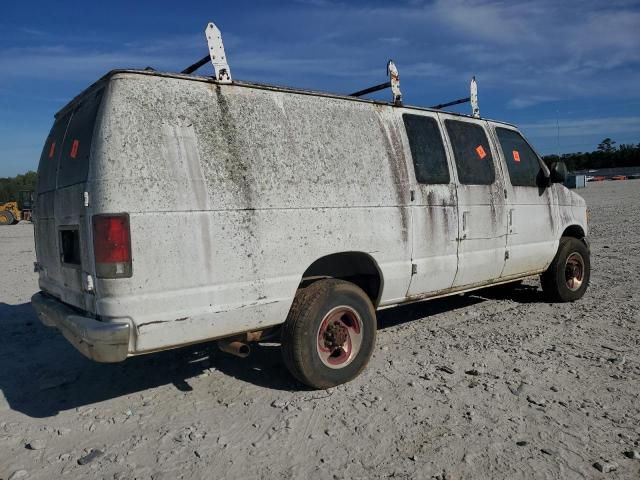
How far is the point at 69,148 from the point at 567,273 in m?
5.87

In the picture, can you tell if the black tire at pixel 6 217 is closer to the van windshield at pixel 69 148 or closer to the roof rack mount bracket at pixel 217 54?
the van windshield at pixel 69 148

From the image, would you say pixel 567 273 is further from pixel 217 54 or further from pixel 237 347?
pixel 217 54

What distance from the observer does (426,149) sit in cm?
484

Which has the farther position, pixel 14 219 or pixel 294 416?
pixel 14 219

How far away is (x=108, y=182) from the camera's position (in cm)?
315

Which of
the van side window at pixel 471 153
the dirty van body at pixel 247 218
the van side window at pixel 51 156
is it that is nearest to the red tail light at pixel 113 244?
the dirty van body at pixel 247 218

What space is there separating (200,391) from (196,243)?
142cm

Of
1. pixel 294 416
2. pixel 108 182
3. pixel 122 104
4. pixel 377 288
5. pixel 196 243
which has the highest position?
pixel 122 104

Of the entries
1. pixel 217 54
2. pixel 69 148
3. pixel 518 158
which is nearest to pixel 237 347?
pixel 69 148

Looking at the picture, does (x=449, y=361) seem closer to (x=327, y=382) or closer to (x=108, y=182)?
(x=327, y=382)

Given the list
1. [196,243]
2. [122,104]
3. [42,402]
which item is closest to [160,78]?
[122,104]

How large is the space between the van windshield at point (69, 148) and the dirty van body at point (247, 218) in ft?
0.07

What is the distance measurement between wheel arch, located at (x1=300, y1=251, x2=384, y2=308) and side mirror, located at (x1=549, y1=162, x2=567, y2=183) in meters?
3.01

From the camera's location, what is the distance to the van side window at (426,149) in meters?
4.74
